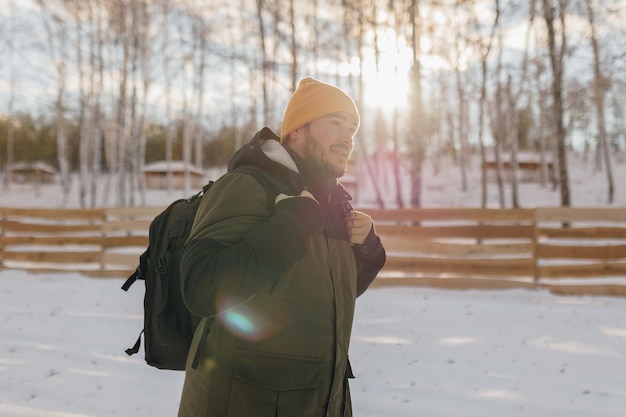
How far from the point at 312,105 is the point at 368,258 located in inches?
21.0

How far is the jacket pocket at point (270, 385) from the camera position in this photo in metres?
1.33

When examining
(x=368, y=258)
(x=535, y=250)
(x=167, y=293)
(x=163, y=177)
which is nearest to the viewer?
(x=167, y=293)

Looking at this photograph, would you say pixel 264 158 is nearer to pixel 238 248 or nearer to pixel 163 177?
pixel 238 248

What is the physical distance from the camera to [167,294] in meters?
1.46

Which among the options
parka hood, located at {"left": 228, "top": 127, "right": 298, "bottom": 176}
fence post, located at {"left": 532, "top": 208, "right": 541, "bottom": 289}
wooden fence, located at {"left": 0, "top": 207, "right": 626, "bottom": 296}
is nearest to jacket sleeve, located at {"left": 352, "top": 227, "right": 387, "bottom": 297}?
parka hood, located at {"left": 228, "top": 127, "right": 298, "bottom": 176}

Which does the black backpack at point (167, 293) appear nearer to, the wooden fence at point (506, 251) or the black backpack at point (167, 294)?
the black backpack at point (167, 294)

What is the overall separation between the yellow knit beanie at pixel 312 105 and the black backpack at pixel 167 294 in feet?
1.11

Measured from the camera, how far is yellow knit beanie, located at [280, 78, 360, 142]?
154cm

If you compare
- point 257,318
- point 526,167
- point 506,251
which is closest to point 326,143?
point 257,318

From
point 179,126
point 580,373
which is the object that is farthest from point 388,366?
point 179,126

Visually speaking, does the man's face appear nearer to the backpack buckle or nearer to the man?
the man

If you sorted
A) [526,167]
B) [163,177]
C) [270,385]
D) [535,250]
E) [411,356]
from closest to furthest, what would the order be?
[270,385] → [411,356] → [535,250] → [526,167] → [163,177]

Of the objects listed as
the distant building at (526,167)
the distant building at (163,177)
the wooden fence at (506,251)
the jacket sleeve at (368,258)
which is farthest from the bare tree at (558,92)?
the distant building at (163,177)

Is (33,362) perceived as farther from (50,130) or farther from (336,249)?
(50,130)
